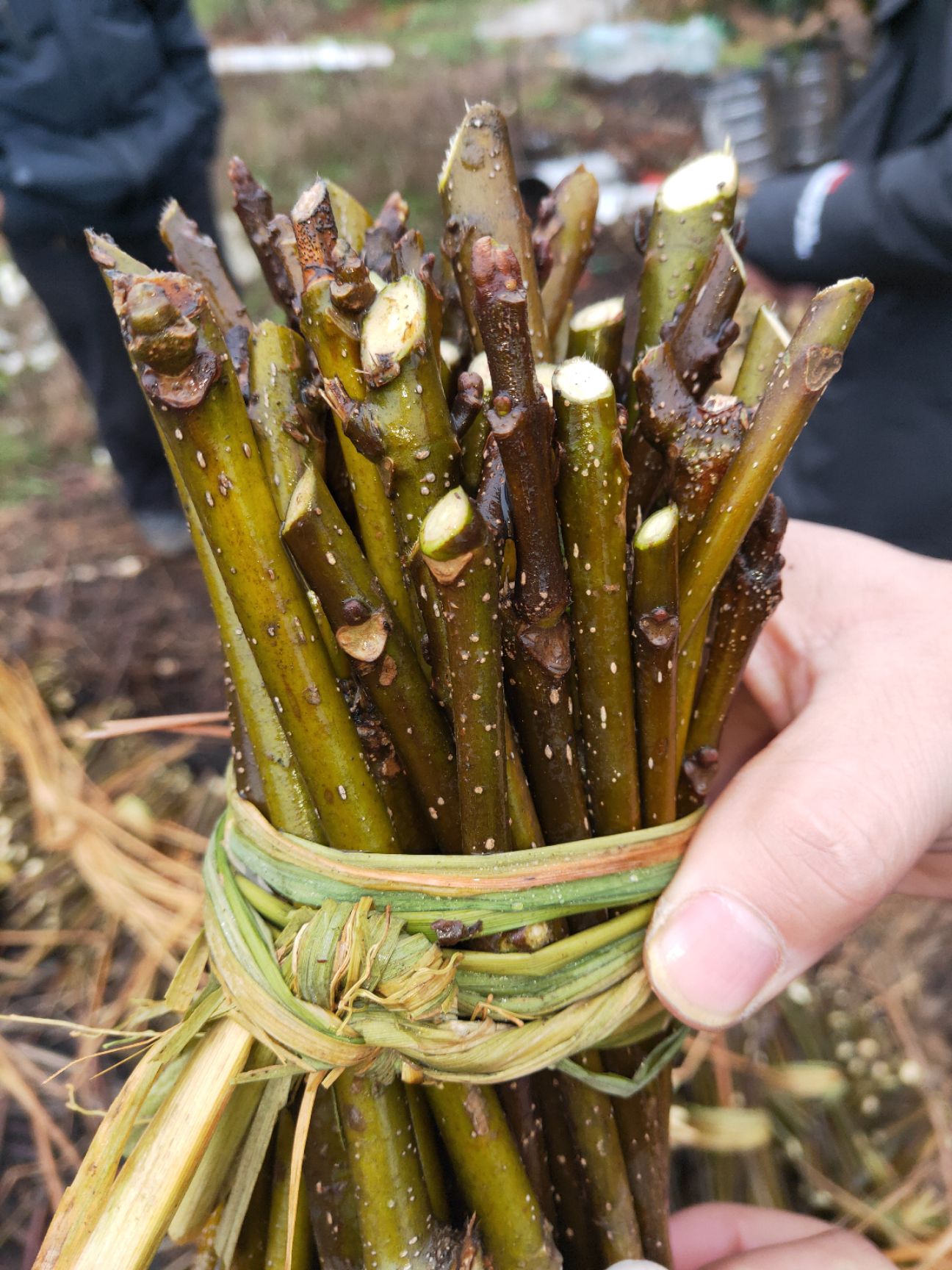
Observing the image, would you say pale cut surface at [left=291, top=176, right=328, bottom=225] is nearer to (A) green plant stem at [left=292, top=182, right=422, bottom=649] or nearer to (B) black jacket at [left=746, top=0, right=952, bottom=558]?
(A) green plant stem at [left=292, top=182, right=422, bottom=649]

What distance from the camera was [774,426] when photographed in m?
0.77

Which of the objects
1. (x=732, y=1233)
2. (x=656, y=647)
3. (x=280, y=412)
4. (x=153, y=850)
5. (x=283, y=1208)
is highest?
(x=280, y=412)

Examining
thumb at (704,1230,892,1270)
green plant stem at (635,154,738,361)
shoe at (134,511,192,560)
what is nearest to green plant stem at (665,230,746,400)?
green plant stem at (635,154,738,361)

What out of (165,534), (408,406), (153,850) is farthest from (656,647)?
(165,534)

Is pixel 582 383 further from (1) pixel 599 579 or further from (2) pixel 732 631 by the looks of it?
(2) pixel 732 631

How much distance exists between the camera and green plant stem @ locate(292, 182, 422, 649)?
0.68 m

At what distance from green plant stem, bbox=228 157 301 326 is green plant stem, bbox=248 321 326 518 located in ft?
0.26

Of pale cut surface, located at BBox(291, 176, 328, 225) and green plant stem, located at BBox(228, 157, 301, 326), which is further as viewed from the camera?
green plant stem, located at BBox(228, 157, 301, 326)

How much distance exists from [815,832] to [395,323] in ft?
2.08

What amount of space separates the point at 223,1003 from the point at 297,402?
57 cm

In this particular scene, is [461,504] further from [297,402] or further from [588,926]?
[588,926]

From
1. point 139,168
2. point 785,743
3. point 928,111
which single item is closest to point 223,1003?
point 785,743

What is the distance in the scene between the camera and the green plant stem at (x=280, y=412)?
2.55 ft

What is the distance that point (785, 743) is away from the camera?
3.14ft
